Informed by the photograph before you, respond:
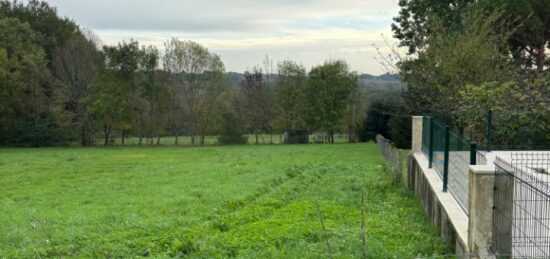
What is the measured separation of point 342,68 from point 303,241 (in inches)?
1546

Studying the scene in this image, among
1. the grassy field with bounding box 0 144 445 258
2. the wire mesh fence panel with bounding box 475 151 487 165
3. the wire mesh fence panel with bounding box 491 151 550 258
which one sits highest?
the wire mesh fence panel with bounding box 475 151 487 165

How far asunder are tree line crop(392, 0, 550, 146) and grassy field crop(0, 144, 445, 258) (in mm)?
4163

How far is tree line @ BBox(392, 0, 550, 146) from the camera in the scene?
1587 cm

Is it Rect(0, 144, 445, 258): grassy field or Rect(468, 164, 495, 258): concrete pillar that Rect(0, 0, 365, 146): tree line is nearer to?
Rect(0, 144, 445, 258): grassy field

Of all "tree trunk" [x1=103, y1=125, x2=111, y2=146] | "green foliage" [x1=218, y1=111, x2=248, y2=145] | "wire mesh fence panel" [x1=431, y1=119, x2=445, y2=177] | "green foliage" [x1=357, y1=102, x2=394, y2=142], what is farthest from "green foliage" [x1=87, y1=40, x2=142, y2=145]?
"wire mesh fence panel" [x1=431, y1=119, x2=445, y2=177]

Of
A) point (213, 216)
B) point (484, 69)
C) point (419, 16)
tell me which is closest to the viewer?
point (213, 216)

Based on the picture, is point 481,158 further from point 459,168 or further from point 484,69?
point 484,69

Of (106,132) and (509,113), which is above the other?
(509,113)

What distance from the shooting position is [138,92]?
41.2 meters

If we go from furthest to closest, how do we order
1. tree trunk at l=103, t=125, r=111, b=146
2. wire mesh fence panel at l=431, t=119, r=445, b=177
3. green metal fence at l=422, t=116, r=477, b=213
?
tree trunk at l=103, t=125, r=111, b=146 < wire mesh fence panel at l=431, t=119, r=445, b=177 < green metal fence at l=422, t=116, r=477, b=213

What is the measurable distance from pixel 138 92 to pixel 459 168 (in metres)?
36.8

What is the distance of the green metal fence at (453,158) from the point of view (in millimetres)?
6668

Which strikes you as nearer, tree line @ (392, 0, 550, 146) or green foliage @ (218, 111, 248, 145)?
tree line @ (392, 0, 550, 146)

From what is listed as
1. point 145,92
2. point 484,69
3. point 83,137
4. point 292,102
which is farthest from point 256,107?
point 484,69
